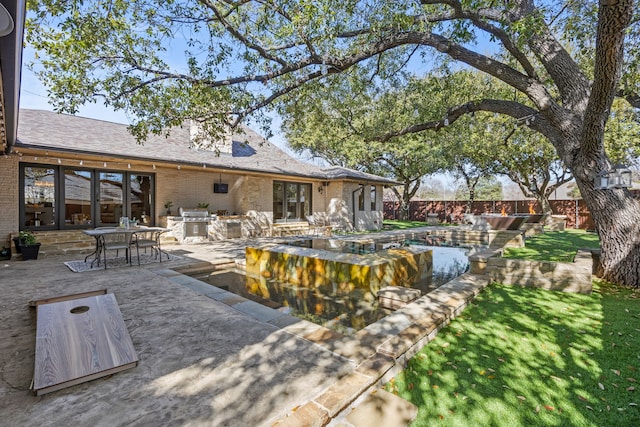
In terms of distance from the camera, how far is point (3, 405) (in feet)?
6.95

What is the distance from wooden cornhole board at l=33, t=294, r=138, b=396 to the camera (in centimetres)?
233

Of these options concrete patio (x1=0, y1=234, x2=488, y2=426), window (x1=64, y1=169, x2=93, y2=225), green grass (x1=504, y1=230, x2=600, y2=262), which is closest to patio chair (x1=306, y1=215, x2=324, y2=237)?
green grass (x1=504, y1=230, x2=600, y2=262)

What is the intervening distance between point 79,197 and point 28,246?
2294mm

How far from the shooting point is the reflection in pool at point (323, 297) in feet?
14.4

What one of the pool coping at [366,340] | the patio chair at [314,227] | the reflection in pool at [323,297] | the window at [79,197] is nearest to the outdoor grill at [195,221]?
the window at [79,197]

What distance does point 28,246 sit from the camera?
24.5 ft

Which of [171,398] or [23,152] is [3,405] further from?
[23,152]

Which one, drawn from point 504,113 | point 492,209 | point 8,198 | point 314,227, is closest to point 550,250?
point 504,113

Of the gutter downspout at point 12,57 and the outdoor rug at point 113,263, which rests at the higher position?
the gutter downspout at point 12,57

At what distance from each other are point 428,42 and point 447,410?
634 cm

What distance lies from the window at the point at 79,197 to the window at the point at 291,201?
→ 17.7 ft

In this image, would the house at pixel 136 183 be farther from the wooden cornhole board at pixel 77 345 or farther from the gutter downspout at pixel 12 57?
the wooden cornhole board at pixel 77 345

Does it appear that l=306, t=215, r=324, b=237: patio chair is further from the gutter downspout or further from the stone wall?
the gutter downspout

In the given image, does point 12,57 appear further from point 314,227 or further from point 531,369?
point 314,227
